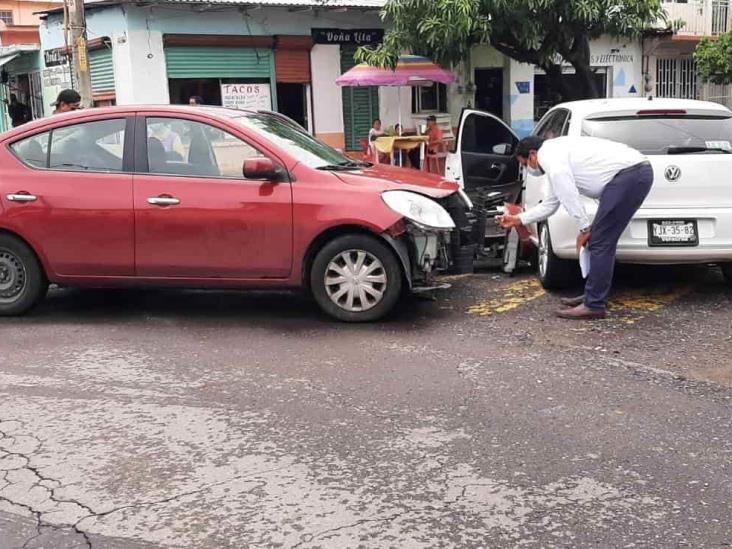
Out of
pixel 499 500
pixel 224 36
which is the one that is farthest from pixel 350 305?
pixel 224 36

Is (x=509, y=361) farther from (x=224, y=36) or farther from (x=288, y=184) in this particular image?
(x=224, y=36)

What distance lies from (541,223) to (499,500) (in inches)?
169

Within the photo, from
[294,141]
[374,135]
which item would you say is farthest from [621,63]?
[294,141]

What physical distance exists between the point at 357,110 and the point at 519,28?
6.21m

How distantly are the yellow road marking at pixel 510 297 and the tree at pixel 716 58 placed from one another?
12099 millimetres

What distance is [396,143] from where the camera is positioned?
16000 mm

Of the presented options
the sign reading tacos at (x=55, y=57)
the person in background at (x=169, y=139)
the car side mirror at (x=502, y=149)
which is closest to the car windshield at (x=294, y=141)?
the person in background at (x=169, y=139)

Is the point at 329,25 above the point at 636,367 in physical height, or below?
above

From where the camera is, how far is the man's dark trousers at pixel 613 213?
20.0 feet

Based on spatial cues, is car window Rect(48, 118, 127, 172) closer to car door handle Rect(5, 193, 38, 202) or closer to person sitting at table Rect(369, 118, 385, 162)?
car door handle Rect(5, 193, 38, 202)

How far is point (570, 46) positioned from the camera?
46.5 feet

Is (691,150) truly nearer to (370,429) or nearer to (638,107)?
(638,107)

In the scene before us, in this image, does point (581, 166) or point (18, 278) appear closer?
point (581, 166)

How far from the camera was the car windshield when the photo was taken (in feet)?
21.4
